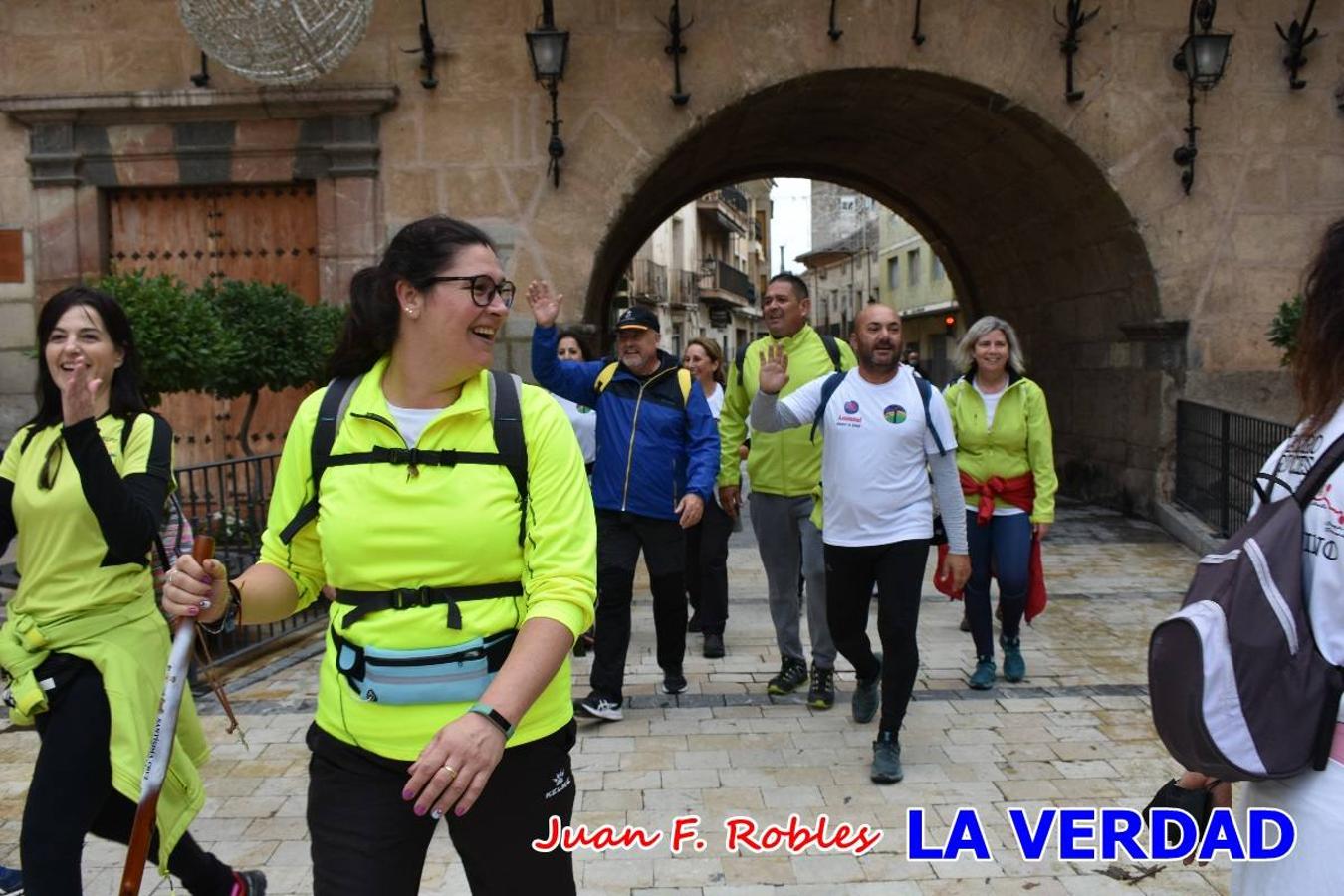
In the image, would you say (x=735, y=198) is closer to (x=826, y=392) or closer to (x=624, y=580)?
(x=624, y=580)

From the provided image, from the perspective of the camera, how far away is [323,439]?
218 cm

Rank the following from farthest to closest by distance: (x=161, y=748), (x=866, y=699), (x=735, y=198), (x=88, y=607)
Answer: (x=735, y=198)
(x=866, y=699)
(x=88, y=607)
(x=161, y=748)

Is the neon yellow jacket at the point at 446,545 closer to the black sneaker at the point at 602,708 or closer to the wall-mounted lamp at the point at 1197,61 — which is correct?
the black sneaker at the point at 602,708

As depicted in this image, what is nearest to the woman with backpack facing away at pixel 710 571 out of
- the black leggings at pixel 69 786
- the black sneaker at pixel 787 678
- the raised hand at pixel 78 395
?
the black sneaker at pixel 787 678

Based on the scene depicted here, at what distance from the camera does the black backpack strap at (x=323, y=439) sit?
7.12ft

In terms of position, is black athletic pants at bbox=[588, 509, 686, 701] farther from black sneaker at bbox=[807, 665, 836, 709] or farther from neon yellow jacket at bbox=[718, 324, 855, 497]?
black sneaker at bbox=[807, 665, 836, 709]

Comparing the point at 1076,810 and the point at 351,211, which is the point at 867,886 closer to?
the point at 1076,810

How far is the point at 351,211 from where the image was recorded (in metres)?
9.53

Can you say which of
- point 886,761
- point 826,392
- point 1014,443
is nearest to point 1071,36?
point 1014,443

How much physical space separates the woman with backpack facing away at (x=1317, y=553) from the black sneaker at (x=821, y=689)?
3261 millimetres

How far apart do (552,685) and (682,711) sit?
123 inches

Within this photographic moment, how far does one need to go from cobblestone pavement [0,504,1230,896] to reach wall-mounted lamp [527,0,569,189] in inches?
189

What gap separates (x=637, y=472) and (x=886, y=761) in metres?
1.68

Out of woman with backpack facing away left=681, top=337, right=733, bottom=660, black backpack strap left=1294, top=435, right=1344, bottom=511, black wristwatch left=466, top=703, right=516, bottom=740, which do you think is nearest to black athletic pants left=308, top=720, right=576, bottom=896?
black wristwatch left=466, top=703, right=516, bottom=740
